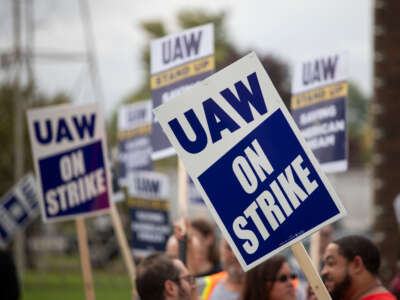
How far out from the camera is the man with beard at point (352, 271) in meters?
4.27

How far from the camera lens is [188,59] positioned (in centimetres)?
580

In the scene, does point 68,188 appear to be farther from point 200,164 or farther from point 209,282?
point 200,164

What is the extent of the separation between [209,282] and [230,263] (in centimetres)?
40

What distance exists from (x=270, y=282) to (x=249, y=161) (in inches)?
50.5

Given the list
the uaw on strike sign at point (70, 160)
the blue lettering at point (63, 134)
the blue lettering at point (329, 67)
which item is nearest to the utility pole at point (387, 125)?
the blue lettering at point (329, 67)

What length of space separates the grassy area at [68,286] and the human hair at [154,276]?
13110 millimetres

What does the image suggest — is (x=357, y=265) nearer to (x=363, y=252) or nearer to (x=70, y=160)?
(x=363, y=252)

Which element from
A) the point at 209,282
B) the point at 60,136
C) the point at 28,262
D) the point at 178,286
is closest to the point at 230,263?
the point at 209,282

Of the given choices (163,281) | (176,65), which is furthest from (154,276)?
(176,65)

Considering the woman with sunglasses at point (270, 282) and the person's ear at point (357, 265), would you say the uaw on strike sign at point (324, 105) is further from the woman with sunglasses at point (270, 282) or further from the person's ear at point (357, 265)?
the person's ear at point (357, 265)

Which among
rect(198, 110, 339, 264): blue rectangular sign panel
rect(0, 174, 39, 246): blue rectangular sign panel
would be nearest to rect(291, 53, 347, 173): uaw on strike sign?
rect(198, 110, 339, 264): blue rectangular sign panel

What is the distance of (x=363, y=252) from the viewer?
431 cm

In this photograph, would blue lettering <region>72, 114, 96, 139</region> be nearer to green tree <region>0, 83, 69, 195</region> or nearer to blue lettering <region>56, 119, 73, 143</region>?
blue lettering <region>56, 119, 73, 143</region>

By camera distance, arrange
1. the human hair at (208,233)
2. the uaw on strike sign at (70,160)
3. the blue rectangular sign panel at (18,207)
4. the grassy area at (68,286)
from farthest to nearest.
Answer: the grassy area at (68,286) < the blue rectangular sign panel at (18,207) < the human hair at (208,233) < the uaw on strike sign at (70,160)
